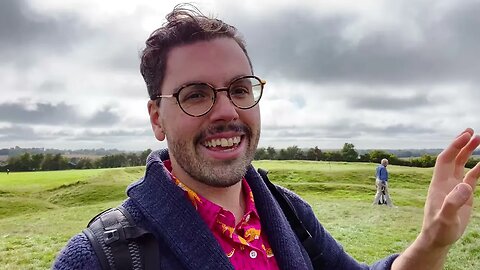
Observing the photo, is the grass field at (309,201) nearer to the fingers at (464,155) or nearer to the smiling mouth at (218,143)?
the fingers at (464,155)

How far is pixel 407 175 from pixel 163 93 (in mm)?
50123

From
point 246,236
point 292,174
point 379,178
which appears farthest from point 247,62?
point 292,174

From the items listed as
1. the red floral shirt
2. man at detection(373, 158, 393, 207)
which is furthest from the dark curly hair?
man at detection(373, 158, 393, 207)

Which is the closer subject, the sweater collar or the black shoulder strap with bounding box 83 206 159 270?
the black shoulder strap with bounding box 83 206 159 270

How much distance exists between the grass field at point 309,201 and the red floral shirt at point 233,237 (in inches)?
383

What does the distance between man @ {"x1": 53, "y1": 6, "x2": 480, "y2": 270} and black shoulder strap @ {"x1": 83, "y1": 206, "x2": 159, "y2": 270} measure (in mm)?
121

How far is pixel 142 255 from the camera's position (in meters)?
2.13

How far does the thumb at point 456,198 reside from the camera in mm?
2361

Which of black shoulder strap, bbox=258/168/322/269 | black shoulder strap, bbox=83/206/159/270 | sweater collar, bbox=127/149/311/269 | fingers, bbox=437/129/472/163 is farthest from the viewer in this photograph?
black shoulder strap, bbox=258/168/322/269

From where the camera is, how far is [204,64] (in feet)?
8.35

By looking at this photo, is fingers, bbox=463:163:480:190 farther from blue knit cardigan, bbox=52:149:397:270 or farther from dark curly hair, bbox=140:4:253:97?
dark curly hair, bbox=140:4:253:97

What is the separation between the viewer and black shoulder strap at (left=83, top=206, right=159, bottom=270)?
6.72 feet

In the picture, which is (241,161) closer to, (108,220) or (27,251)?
(108,220)

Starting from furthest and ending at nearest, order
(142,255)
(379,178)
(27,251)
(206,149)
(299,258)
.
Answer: (379,178) → (27,251) → (299,258) → (206,149) → (142,255)
